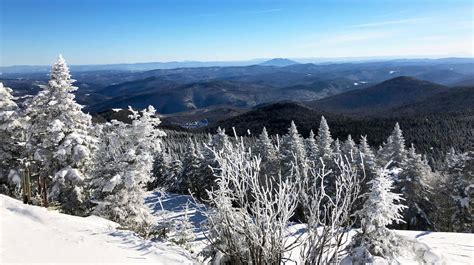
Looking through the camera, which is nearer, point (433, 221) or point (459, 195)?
point (459, 195)

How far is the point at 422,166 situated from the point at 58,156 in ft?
93.0

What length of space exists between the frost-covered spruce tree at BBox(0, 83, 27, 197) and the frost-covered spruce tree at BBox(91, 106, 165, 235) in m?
3.92

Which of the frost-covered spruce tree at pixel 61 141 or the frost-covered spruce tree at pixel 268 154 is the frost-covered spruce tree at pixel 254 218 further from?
the frost-covered spruce tree at pixel 268 154

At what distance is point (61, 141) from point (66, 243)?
11403mm

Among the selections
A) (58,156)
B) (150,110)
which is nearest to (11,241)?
(58,156)

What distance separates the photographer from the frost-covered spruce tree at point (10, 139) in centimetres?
1922

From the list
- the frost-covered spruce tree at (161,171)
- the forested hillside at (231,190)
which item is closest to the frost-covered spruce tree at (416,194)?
the forested hillside at (231,190)

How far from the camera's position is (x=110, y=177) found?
1955 centimetres

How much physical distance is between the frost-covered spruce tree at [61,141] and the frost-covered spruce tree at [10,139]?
0.94 m

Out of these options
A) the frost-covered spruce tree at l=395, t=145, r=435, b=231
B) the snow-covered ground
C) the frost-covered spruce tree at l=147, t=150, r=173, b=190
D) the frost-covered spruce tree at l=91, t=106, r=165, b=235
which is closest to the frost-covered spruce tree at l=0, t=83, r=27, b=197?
the frost-covered spruce tree at l=91, t=106, r=165, b=235

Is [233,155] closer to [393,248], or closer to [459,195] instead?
[393,248]

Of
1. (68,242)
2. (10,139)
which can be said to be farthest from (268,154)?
(68,242)

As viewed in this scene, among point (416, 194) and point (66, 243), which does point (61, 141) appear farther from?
point (416, 194)

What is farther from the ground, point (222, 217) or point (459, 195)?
point (222, 217)
